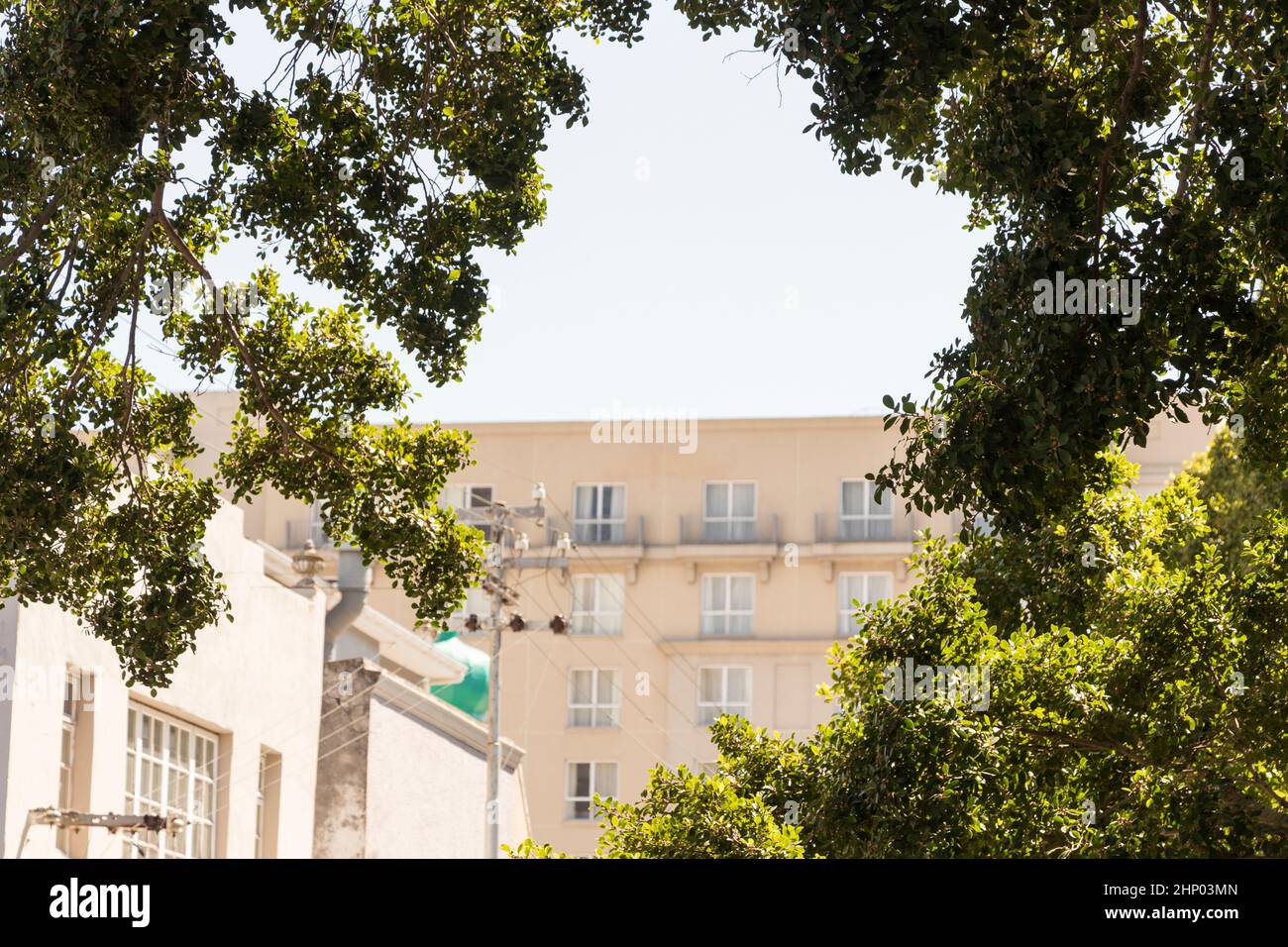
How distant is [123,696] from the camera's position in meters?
18.9

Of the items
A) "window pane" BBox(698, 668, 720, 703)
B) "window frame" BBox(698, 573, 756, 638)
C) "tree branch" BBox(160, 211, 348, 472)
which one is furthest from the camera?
"window frame" BBox(698, 573, 756, 638)

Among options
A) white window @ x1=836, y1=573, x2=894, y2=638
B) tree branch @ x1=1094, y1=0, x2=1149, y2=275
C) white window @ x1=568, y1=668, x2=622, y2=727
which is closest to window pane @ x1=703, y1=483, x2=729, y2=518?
white window @ x1=836, y1=573, x2=894, y2=638

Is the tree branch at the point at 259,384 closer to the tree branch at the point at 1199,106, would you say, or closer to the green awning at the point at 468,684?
the tree branch at the point at 1199,106

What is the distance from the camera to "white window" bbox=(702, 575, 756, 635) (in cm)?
5169

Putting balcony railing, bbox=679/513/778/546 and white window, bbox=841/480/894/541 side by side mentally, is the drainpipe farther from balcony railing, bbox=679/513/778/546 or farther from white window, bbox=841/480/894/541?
white window, bbox=841/480/894/541

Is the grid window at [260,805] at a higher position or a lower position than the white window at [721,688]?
lower

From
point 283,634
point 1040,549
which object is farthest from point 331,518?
point 283,634

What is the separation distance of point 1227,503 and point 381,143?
12789 mm

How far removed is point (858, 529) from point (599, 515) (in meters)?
7.71

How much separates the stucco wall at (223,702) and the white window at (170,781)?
0.18m

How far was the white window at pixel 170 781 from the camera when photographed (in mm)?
19484

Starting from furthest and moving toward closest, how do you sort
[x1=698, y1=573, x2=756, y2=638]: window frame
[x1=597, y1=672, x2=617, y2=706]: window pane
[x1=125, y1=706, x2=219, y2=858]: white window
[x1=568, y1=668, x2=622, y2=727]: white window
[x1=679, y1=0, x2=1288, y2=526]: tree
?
[x1=698, y1=573, x2=756, y2=638]: window frame < [x1=597, y1=672, x2=617, y2=706]: window pane < [x1=568, y1=668, x2=622, y2=727]: white window < [x1=125, y1=706, x2=219, y2=858]: white window < [x1=679, y1=0, x2=1288, y2=526]: tree

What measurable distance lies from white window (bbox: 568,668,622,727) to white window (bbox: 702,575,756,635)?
3186mm
